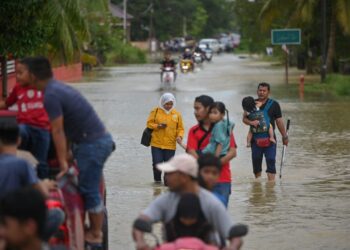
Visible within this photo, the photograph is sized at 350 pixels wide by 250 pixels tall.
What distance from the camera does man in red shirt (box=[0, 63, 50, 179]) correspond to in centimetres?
848

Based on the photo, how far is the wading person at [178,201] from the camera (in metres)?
7.07

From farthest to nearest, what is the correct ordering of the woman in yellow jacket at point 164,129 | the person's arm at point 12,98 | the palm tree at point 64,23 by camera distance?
the palm tree at point 64,23, the woman in yellow jacket at point 164,129, the person's arm at point 12,98

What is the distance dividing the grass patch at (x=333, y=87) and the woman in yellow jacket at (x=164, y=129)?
2299 centimetres

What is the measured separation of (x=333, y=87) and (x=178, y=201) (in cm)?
3490

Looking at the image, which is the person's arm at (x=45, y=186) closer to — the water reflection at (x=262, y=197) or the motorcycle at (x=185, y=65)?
the water reflection at (x=262, y=197)

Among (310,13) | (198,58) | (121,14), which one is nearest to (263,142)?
(310,13)

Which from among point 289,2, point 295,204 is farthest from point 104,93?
point 295,204

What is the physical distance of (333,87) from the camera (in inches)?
1630

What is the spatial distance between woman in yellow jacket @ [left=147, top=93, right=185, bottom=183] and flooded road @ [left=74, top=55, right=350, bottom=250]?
1.67 ft

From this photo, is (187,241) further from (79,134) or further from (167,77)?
(167,77)

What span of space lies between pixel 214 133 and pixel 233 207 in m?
3.19

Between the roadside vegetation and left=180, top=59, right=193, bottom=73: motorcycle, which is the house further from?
left=180, top=59, right=193, bottom=73: motorcycle

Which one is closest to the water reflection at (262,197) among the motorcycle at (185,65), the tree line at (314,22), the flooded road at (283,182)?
the flooded road at (283,182)

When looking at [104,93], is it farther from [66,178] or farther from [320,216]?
[66,178]
